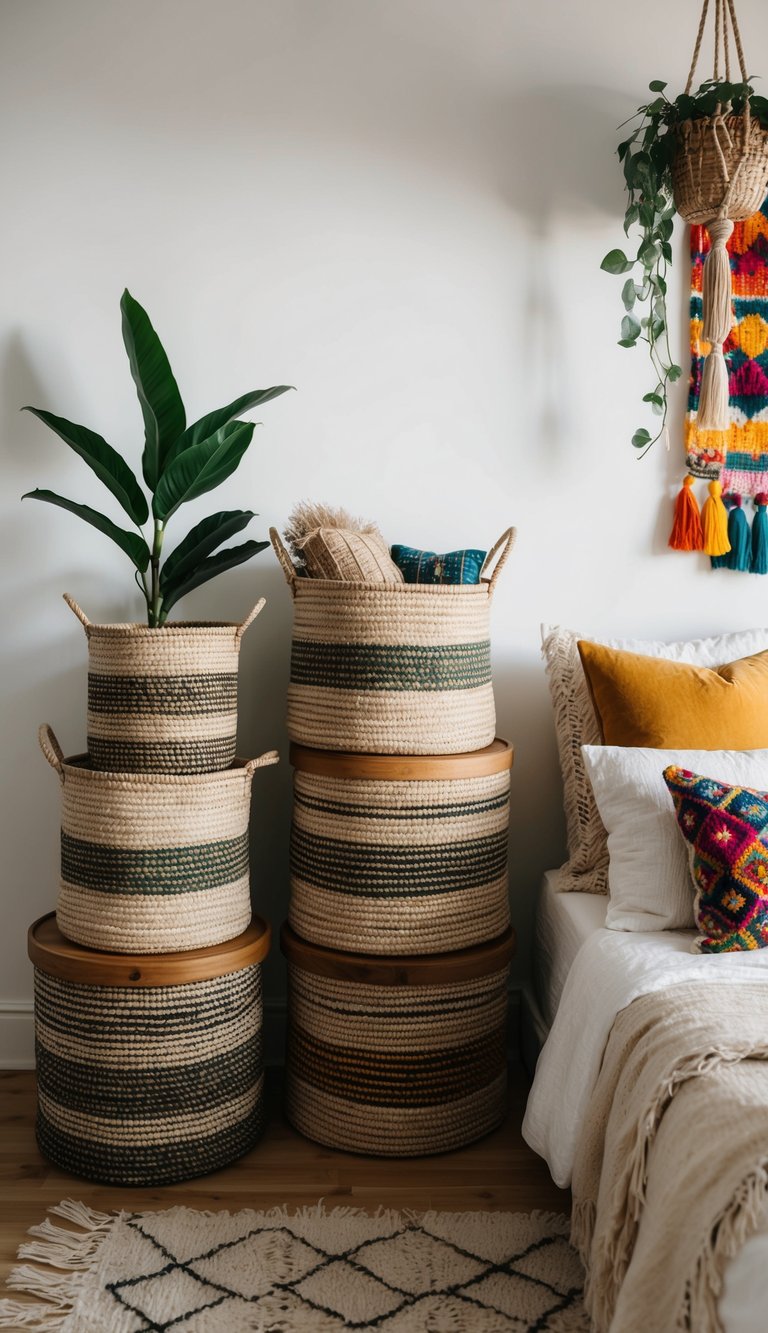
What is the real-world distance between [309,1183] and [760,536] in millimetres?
1701

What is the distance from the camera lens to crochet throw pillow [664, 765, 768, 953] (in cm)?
170

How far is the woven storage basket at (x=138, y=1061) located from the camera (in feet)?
6.10

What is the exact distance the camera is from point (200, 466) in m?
1.97

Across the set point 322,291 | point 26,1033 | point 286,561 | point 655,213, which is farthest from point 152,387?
point 26,1033

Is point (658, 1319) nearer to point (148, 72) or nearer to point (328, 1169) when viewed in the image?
point (328, 1169)

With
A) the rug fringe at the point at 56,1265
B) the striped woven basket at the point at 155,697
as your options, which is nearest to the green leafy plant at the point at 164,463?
Result: the striped woven basket at the point at 155,697

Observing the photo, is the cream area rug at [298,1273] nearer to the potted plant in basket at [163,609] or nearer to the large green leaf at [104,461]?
the potted plant in basket at [163,609]

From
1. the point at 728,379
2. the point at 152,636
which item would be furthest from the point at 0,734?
the point at 728,379

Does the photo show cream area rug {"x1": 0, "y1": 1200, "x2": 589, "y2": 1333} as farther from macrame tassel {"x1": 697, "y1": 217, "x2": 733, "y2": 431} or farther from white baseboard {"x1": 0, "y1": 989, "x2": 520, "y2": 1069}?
macrame tassel {"x1": 697, "y1": 217, "x2": 733, "y2": 431}

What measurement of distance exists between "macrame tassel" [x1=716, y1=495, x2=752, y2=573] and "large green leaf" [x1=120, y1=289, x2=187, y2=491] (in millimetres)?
1291

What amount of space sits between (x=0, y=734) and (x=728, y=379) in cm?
186

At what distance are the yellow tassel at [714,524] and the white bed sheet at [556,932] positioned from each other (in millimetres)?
840

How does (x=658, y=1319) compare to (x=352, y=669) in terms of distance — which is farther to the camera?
(x=352, y=669)

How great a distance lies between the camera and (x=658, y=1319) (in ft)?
3.90
